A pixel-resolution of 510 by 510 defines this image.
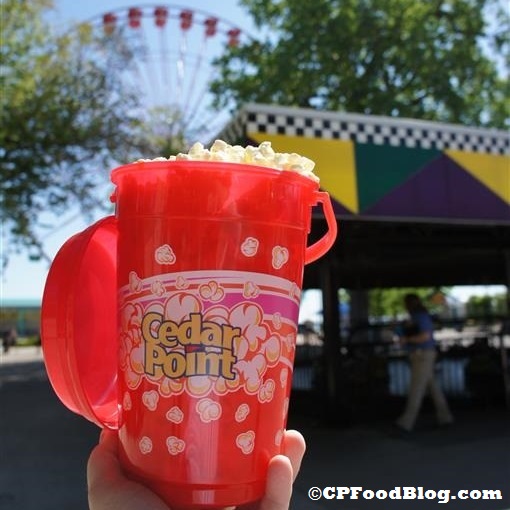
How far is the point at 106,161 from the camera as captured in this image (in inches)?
548

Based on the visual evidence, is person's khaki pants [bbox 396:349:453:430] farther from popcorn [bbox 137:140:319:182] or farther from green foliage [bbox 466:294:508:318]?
green foliage [bbox 466:294:508:318]

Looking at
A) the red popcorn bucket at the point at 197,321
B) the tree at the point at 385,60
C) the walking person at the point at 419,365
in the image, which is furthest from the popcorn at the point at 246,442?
the tree at the point at 385,60

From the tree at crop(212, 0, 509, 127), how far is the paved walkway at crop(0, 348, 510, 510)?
8.50 m

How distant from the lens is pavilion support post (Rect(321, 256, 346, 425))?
7492mm

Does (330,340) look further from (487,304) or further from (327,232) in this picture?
(487,304)

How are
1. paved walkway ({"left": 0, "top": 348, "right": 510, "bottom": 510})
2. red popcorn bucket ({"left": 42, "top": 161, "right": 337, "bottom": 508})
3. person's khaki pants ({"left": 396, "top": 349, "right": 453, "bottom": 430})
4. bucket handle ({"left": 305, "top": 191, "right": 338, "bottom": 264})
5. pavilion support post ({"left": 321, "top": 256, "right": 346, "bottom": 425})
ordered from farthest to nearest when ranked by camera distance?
pavilion support post ({"left": 321, "top": 256, "right": 346, "bottom": 425}) < person's khaki pants ({"left": 396, "top": 349, "right": 453, "bottom": 430}) < paved walkway ({"left": 0, "top": 348, "right": 510, "bottom": 510}) < bucket handle ({"left": 305, "top": 191, "right": 338, "bottom": 264}) < red popcorn bucket ({"left": 42, "top": 161, "right": 337, "bottom": 508})

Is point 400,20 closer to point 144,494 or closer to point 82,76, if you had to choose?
point 82,76

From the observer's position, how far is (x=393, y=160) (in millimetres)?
5293

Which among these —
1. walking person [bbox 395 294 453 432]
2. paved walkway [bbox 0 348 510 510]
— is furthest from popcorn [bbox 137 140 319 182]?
walking person [bbox 395 294 453 432]

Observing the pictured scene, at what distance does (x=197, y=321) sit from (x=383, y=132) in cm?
457

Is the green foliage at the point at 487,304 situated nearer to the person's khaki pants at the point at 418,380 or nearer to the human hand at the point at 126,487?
the person's khaki pants at the point at 418,380

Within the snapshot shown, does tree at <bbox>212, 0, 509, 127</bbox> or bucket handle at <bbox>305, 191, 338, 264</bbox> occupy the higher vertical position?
tree at <bbox>212, 0, 509, 127</bbox>

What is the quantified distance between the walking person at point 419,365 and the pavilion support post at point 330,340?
88cm

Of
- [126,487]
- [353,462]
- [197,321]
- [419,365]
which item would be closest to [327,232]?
[197,321]
